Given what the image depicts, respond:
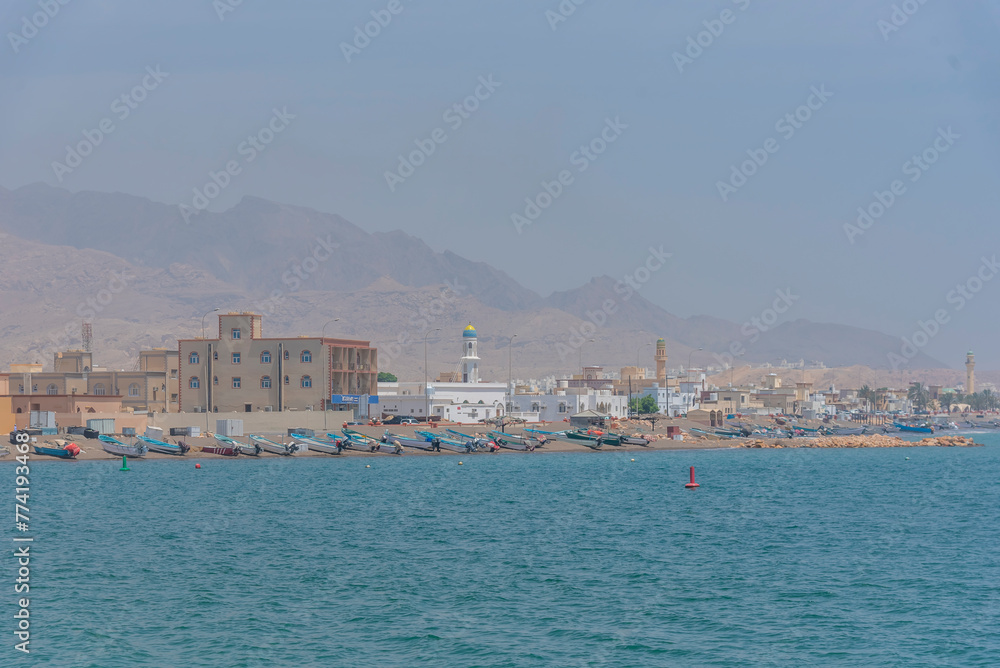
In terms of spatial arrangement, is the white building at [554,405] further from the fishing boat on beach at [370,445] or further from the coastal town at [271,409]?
the fishing boat on beach at [370,445]

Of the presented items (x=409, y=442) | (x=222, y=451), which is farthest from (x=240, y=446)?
(x=409, y=442)

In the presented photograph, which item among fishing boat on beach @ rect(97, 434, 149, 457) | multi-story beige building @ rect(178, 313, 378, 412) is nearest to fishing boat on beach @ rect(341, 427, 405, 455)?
multi-story beige building @ rect(178, 313, 378, 412)

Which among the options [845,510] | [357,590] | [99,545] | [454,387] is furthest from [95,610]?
[454,387]

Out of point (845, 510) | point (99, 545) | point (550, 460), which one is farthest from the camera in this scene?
point (550, 460)

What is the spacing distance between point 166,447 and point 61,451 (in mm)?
9355

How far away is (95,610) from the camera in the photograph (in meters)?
32.4

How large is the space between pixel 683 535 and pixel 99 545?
24.8 meters

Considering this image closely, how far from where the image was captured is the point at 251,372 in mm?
120250

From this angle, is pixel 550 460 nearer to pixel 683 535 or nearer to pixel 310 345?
pixel 310 345

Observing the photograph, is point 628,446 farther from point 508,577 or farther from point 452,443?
point 508,577

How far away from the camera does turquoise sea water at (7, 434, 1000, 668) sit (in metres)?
28.6

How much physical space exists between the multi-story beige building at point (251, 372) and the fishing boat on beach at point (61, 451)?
79.1 ft

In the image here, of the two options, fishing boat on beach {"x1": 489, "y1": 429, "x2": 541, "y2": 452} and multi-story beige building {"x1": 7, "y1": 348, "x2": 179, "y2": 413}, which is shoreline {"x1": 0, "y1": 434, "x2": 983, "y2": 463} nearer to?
fishing boat on beach {"x1": 489, "y1": 429, "x2": 541, "y2": 452}

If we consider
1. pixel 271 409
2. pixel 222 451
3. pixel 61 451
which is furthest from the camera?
pixel 271 409
